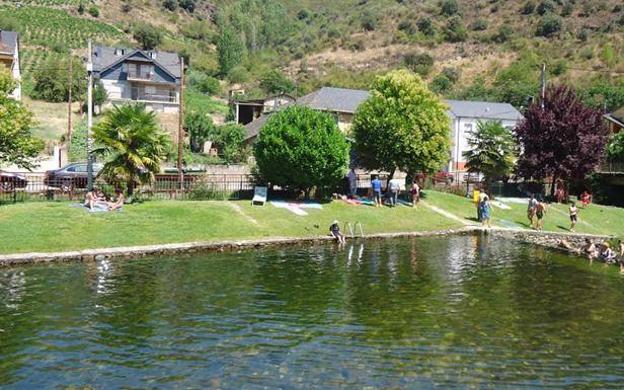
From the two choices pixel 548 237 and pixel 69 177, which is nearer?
pixel 548 237

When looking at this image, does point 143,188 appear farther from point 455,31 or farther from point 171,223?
point 455,31

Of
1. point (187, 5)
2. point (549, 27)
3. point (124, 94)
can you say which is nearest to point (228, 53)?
point (124, 94)

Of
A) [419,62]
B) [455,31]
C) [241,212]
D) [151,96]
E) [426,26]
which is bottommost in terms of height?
[241,212]

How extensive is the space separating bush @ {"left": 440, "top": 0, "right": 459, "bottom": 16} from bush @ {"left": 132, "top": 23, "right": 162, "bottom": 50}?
239ft

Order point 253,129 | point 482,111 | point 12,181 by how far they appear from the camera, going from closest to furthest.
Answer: point 12,181
point 253,129
point 482,111

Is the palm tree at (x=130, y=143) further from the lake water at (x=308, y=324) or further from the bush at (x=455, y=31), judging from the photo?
the bush at (x=455, y=31)

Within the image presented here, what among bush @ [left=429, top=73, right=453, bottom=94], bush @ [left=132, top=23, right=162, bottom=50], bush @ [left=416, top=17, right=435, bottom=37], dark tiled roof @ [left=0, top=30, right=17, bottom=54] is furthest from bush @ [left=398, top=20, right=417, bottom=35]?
dark tiled roof @ [left=0, top=30, right=17, bottom=54]

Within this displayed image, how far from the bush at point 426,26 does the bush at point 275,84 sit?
151 feet

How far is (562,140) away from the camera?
48.6 meters

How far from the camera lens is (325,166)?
37.2 meters

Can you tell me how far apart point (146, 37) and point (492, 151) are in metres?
111

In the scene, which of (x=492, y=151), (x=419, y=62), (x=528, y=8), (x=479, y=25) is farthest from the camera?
(x=528, y=8)

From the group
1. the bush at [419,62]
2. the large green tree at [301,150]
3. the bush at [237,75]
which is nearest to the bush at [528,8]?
the bush at [419,62]

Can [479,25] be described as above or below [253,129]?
above
